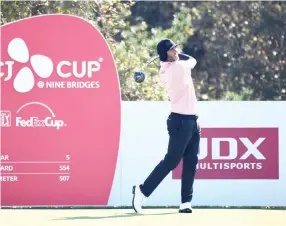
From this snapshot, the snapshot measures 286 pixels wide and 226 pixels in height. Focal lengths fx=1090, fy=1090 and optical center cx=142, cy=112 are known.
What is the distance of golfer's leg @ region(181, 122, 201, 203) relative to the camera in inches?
424

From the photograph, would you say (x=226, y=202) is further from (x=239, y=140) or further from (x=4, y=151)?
(x=4, y=151)

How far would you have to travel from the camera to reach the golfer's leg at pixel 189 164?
10781 millimetres

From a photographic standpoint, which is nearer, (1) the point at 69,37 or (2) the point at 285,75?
(1) the point at 69,37

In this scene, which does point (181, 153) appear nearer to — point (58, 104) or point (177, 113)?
point (177, 113)

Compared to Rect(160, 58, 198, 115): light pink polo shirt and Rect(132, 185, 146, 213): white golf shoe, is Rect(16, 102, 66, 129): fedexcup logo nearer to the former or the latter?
Rect(132, 185, 146, 213): white golf shoe

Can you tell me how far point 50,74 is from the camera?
1173 cm

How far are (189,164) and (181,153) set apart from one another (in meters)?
0.19

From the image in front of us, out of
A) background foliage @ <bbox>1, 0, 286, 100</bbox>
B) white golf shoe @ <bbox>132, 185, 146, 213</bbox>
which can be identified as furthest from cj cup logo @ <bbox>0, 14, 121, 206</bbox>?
background foliage @ <bbox>1, 0, 286, 100</bbox>

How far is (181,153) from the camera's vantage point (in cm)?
1066

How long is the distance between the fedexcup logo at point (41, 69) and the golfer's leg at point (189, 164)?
1495 mm

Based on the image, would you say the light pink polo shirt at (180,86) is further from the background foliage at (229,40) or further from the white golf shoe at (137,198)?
the background foliage at (229,40)

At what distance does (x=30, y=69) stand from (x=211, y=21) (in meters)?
16.1
